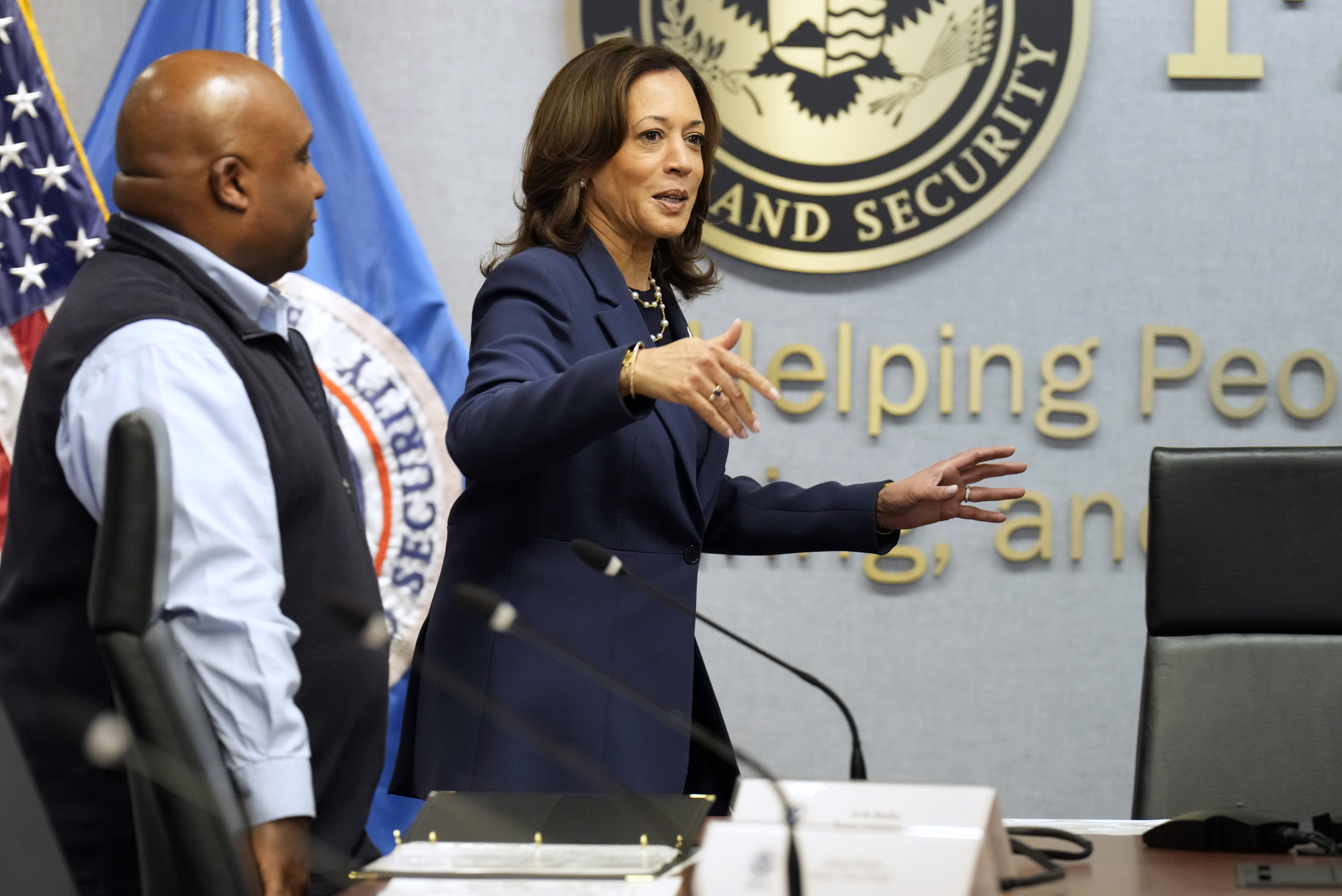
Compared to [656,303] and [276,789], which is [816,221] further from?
[276,789]

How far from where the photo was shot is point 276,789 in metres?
1.08

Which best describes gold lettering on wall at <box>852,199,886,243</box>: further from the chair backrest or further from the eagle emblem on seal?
the chair backrest

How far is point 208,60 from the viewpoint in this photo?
56.2 inches

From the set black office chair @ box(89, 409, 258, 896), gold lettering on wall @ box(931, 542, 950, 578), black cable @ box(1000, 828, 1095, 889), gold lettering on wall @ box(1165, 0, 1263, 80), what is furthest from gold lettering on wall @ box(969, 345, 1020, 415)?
black office chair @ box(89, 409, 258, 896)

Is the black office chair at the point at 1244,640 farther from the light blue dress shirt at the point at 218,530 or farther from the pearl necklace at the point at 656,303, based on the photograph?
the light blue dress shirt at the point at 218,530

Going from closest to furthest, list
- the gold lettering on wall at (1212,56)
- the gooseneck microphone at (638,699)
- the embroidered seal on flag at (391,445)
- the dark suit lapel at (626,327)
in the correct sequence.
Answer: the gooseneck microphone at (638,699) → the dark suit lapel at (626,327) → the embroidered seal on flag at (391,445) → the gold lettering on wall at (1212,56)

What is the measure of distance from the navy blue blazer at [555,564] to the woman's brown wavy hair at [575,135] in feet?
0.24

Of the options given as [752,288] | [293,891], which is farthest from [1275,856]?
[752,288]

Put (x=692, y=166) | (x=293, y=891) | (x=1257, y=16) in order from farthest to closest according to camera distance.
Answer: (x=1257, y=16) → (x=692, y=166) → (x=293, y=891)

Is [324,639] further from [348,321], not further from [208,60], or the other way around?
[348,321]

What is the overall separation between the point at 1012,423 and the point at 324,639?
172cm

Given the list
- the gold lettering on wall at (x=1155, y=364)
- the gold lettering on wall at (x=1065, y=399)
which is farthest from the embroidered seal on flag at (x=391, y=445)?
the gold lettering on wall at (x=1155, y=364)

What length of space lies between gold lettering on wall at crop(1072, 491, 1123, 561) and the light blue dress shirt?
6.12 feet

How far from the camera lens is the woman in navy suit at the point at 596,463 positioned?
4.39 ft
